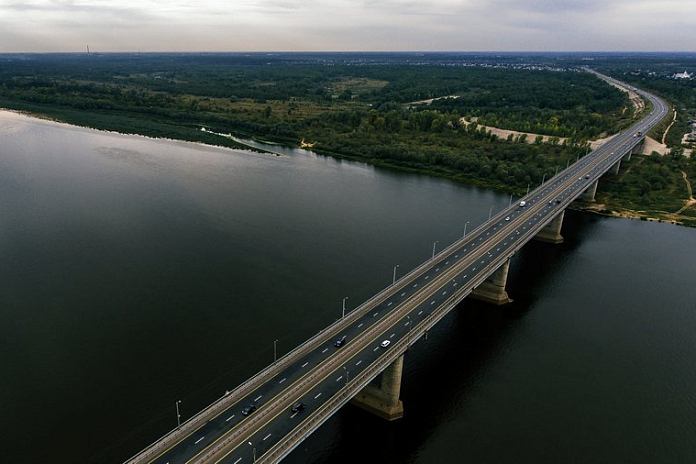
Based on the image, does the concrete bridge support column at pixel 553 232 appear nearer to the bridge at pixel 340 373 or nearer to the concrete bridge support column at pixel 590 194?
the bridge at pixel 340 373

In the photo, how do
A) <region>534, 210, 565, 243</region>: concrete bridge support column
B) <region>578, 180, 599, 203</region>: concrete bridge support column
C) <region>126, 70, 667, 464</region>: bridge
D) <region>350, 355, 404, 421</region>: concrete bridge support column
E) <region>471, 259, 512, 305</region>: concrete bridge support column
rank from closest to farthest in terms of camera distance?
1. <region>126, 70, 667, 464</region>: bridge
2. <region>350, 355, 404, 421</region>: concrete bridge support column
3. <region>471, 259, 512, 305</region>: concrete bridge support column
4. <region>534, 210, 565, 243</region>: concrete bridge support column
5. <region>578, 180, 599, 203</region>: concrete bridge support column

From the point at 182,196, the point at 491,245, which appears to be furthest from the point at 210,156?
the point at 491,245

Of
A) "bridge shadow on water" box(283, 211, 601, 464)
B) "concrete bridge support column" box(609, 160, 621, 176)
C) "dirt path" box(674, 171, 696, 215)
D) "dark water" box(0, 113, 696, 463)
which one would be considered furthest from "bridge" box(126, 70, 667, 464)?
"concrete bridge support column" box(609, 160, 621, 176)

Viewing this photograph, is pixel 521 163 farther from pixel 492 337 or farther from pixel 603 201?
pixel 492 337

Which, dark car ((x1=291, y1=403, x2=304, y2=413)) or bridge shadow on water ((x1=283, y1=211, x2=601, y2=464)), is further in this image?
bridge shadow on water ((x1=283, y1=211, x2=601, y2=464))

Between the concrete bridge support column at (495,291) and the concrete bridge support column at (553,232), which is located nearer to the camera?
the concrete bridge support column at (495,291)

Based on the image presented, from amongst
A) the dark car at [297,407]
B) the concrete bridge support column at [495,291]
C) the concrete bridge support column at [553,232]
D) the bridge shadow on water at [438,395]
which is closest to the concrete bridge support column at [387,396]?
the bridge shadow on water at [438,395]

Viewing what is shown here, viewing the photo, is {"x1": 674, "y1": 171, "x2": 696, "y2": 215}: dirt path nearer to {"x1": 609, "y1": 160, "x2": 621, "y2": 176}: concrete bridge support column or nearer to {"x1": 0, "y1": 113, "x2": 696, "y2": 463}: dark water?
{"x1": 0, "y1": 113, "x2": 696, "y2": 463}: dark water
